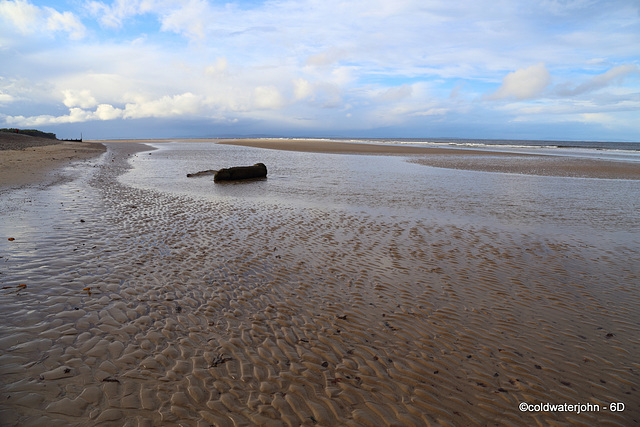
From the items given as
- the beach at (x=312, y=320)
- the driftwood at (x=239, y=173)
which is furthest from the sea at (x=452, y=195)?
the driftwood at (x=239, y=173)

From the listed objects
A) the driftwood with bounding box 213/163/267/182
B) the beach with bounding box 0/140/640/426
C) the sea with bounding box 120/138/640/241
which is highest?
the driftwood with bounding box 213/163/267/182

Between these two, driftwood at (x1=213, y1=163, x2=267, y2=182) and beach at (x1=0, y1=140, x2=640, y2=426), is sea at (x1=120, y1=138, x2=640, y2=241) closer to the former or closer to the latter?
beach at (x1=0, y1=140, x2=640, y2=426)

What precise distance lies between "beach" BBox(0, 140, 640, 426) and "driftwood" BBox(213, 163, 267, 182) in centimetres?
803

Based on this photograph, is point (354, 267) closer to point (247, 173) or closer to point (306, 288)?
point (306, 288)

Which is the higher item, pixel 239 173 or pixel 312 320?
pixel 239 173

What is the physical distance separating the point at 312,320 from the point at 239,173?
15499 mm

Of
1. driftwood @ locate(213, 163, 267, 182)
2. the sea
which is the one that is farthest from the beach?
driftwood @ locate(213, 163, 267, 182)

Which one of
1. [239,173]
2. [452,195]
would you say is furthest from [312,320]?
[239,173]

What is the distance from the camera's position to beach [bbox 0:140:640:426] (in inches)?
135

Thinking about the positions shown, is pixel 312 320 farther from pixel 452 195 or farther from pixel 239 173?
pixel 239 173

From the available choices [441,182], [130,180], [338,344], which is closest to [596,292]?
[338,344]

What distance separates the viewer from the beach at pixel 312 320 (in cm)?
344

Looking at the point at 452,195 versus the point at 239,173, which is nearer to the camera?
the point at 452,195

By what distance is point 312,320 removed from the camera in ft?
16.5
